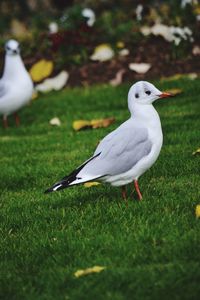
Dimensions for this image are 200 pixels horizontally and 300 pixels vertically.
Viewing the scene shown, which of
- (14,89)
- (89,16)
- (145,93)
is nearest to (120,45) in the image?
(89,16)

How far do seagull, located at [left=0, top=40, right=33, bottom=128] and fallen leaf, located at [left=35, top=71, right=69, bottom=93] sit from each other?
4.26ft

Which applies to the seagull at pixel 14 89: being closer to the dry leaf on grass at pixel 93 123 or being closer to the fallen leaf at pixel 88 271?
the dry leaf on grass at pixel 93 123

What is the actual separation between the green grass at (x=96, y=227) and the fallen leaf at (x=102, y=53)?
3.00 metres

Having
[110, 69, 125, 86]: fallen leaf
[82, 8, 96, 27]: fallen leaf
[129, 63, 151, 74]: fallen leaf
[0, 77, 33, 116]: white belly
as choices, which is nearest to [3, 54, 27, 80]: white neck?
[0, 77, 33, 116]: white belly

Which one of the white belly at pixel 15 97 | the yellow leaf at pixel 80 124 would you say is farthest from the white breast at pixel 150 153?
the white belly at pixel 15 97

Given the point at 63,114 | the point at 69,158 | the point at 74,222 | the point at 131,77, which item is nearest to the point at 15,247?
the point at 74,222

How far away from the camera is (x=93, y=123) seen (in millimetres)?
7883

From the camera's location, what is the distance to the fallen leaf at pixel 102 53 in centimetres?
1039

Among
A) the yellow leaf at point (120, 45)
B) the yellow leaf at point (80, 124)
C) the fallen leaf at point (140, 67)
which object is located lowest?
the fallen leaf at point (140, 67)

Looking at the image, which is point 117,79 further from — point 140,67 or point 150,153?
point 150,153

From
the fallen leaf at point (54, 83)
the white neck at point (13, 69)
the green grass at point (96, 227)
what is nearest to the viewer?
the green grass at point (96, 227)

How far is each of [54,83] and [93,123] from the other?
260 centimetres

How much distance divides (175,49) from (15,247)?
5993 millimetres

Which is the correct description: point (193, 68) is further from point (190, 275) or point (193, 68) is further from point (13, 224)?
point (190, 275)
